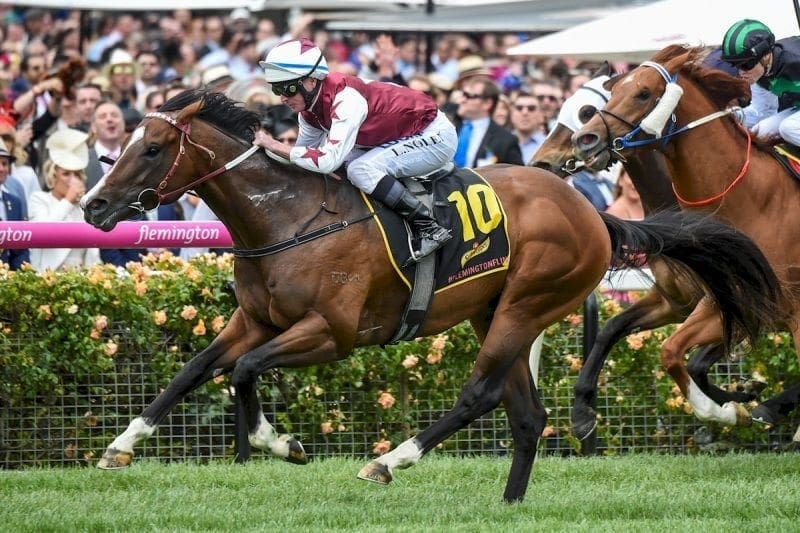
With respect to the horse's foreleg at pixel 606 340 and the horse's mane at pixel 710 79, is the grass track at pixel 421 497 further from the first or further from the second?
the horse's mane at pixel 710 79

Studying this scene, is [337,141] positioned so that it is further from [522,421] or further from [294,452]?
[522,421]

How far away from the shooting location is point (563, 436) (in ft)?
27.3

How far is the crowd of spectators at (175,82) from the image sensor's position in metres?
10.2

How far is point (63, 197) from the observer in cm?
980

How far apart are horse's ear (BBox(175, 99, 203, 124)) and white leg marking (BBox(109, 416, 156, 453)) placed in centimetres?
128

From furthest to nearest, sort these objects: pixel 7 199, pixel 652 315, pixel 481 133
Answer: pixel 481 133
pixel 7 199
pixel 652 315

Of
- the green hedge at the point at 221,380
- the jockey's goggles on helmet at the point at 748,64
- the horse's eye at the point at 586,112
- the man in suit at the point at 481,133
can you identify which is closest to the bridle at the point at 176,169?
the green hedge at the point at 221,380

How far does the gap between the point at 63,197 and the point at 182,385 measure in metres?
3.93

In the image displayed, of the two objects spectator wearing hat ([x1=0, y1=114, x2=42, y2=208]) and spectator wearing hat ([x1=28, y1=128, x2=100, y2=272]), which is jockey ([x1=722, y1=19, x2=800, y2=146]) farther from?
spectator wearing hat ([x1=0, y1=114, x2=42, y2=208])

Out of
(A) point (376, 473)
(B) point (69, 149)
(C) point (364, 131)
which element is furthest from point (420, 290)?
(B) point (69, 149)

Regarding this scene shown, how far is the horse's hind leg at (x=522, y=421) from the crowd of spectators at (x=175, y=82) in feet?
5.59

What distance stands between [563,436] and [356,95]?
115 inches

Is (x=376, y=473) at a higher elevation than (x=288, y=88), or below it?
below

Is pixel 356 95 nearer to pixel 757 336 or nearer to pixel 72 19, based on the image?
pixel 757 336
